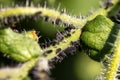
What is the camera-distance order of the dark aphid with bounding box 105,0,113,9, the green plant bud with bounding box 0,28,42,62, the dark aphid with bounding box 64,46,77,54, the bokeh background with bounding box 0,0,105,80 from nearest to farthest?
the green plant bud with bounding box 0,28,42,62 → the dark aphid with bounding box 64,46,77,54 → the dark aphid with bounding box 105,0,113,9 → the bokeh background with bounding box 0,0,105,80

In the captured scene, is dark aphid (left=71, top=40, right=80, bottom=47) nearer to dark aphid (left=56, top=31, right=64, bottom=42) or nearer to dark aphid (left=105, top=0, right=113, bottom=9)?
dark aphid (left=56, top=31, right=64, bottom=42)

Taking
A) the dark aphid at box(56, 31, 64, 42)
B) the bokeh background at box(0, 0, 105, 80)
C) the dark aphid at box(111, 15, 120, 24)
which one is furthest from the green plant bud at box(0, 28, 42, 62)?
the bokeh background at box(0, 0, 105, 80)

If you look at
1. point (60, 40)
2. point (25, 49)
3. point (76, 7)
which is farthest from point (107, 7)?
point (76, 7)

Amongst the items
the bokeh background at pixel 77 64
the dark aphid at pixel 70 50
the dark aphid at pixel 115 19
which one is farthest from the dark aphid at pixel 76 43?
the bokeh background at pixel 77 64

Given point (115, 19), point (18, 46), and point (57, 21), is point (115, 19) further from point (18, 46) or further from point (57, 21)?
point (18, 46)

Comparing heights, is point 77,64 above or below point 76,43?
below

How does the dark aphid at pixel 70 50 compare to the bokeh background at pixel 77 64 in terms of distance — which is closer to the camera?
the dark aphid at pixel 70 50

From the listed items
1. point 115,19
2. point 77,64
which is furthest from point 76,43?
point 77,64

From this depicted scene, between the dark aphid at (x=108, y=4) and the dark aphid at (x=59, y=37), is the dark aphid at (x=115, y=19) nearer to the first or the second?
the dark aphid at (x=108, y=4)

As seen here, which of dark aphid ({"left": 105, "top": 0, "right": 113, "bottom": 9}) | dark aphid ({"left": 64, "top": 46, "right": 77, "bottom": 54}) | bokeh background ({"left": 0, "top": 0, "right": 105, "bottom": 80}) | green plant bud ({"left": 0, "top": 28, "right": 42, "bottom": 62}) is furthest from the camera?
bokeh background ({"left": 0, "top": 0, "right": 105, "bottom": 80})

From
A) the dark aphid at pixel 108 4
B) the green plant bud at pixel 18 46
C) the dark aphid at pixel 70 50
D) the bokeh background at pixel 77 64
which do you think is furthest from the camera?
the bokeh background at pixel 77 64

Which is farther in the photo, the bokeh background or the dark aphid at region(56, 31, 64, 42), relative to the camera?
the bokeh background
